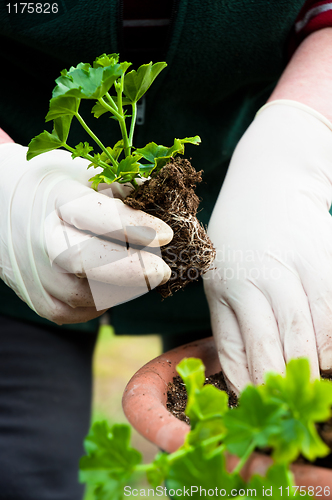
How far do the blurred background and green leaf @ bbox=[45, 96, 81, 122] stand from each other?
1732mm

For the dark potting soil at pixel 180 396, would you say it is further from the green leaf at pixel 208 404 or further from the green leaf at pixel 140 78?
the green leaf at pixel 140 78

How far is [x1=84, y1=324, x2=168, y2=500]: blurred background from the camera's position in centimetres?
240

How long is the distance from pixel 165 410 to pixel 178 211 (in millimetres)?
384

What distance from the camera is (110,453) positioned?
1.16 feet

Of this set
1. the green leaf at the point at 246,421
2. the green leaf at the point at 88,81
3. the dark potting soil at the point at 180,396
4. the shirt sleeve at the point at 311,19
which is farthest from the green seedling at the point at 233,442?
the shirt sleeve at the point at 311,19

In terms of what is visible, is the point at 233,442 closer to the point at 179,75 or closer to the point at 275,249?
the point at 275,249

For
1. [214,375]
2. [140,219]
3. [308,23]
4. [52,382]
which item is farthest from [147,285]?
[308,23]

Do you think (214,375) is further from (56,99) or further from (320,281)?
(56,99)

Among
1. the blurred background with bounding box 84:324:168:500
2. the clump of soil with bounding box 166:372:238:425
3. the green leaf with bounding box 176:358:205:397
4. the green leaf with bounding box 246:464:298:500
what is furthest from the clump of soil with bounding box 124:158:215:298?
the blurred background with bounding box 84:324:168:500

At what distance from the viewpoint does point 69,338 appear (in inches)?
47.8

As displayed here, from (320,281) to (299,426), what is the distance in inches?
22.0

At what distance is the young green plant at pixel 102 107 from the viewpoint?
574mm

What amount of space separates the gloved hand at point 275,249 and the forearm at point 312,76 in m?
0.05

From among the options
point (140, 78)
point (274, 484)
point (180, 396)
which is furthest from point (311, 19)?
point (274, 484)
